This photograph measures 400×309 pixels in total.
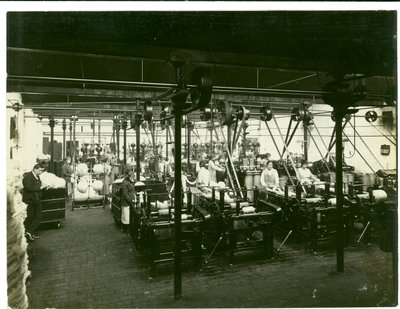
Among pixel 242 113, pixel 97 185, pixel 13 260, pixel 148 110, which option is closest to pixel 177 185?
pixel 13 260

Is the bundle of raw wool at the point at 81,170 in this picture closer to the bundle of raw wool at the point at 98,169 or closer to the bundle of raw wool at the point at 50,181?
the bundle of raw wool at the point at 98,169

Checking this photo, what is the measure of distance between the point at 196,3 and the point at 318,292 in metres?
3.41

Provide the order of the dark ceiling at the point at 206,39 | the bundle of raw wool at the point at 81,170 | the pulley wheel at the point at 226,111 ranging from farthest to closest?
the bundle of raw wool at the point at 81,170 → the pulley wheel at the point at 226,111 → the dark ceiling at the point at 206,39

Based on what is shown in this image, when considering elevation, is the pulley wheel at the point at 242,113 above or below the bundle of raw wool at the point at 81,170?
above

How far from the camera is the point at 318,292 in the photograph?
3.78 m

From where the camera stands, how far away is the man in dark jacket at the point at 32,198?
593cm

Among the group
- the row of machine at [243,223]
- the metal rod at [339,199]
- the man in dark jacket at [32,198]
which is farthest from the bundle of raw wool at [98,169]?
the metal rod at [339,199]

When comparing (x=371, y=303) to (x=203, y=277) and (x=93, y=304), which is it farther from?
(x=93, y=304)

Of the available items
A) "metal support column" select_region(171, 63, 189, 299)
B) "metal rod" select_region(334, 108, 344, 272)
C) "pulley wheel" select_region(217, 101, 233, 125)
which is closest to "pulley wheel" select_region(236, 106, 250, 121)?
"pulley wheel" select_region(217, 101, 233, 125)

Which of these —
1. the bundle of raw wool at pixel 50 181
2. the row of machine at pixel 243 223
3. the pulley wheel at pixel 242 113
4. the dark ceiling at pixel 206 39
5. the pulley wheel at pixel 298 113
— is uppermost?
the dark ceiling at pixel 206 39

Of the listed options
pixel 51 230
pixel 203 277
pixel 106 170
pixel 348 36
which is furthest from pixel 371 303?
pixel 106 170

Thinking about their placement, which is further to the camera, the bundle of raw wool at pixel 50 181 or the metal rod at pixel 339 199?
the bundle of raw wool at pixel 50 181

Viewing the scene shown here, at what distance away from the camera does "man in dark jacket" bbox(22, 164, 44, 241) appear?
5.93 meters

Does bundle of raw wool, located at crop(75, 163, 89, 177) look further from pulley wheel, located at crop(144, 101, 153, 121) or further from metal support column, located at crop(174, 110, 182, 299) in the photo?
metal support column, located at crop(174, 110, 182, 299)
